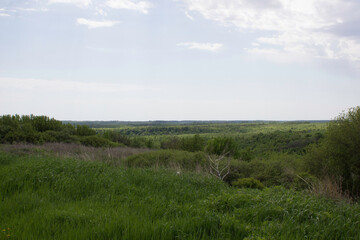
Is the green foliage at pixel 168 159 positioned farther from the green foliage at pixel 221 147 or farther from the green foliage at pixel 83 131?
the green foliage at pixel 83 131

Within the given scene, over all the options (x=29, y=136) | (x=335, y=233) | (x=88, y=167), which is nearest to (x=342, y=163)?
(x=335, y=233)

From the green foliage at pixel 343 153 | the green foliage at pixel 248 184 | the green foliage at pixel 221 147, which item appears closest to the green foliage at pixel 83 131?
the green foliage at pixel 221 147

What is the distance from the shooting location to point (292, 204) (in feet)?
17.3

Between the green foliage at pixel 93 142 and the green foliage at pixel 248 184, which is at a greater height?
the green foliage at pixel 93 142

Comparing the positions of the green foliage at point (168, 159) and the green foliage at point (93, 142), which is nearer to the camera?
the green foliage at point (168, 159)

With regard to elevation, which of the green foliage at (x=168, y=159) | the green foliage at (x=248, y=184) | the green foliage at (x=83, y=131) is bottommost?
the green foliage at (x=248, y=184)

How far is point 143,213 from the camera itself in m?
4.81

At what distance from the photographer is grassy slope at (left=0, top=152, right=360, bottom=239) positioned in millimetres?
3963

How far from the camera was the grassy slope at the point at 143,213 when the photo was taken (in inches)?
156

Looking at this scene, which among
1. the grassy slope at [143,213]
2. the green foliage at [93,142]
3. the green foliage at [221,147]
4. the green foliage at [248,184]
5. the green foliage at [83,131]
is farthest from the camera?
the green foliage at [83,131]

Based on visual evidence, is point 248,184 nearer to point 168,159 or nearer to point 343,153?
point 343,153

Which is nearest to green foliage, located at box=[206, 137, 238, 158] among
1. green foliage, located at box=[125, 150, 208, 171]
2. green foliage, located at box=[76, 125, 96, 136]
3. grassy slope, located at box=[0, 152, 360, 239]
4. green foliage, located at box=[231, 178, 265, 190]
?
green foliage, located at box=[125, 150, 208, 171]

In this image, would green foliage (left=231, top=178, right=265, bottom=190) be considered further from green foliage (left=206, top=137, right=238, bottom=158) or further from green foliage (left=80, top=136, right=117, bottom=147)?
green foliage (left=80, top=136, right=117, bottom=147)

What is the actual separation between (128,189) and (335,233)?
444 centimetres
